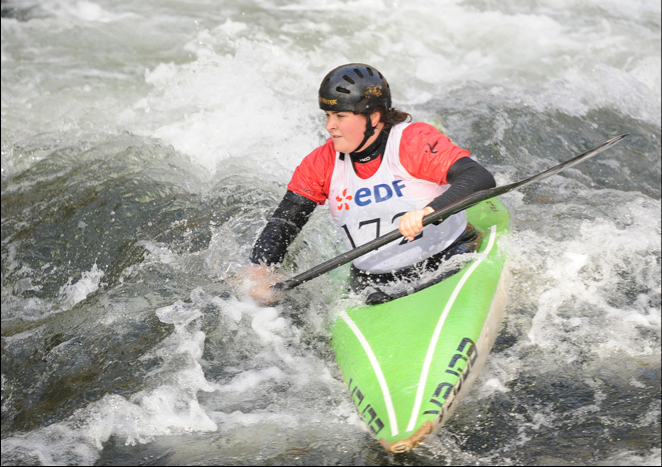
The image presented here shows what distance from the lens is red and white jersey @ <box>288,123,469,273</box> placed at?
3232mm

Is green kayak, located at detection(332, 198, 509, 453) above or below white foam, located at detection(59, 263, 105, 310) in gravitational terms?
above

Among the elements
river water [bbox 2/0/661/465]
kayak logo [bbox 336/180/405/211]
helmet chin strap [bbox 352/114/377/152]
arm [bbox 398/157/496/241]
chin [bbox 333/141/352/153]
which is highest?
helmet chin strap [bbox 352/114/377/152]

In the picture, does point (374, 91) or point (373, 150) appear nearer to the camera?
point (374, 91)

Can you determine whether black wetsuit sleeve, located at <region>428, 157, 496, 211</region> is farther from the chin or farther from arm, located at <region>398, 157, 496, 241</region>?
the chin

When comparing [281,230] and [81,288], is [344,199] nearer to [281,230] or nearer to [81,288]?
[281,230]

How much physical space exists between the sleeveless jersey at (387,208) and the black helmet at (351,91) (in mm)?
257

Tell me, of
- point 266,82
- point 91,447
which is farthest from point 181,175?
point 91,447

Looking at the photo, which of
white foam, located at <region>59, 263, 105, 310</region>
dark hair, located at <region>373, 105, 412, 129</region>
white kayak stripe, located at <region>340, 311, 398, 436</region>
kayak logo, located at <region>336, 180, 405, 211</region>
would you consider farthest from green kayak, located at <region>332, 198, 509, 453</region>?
white foam, located at <region>59, 263, 105, 310</region>

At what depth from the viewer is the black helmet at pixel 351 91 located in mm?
3127

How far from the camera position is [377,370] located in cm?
284

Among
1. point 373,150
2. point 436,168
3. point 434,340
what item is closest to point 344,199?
point 373,150

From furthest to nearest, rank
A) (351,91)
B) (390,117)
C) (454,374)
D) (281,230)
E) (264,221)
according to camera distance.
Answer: (264,221), (281,230), (390,117), (351,91), (454,374)

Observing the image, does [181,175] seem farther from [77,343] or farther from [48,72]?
[48,72]

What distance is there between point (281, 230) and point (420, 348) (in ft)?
3.54
